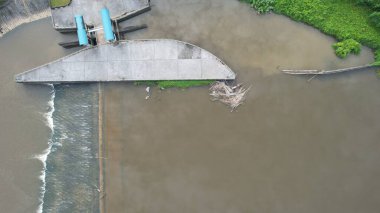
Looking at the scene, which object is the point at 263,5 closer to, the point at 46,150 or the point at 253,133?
the point at 253,133

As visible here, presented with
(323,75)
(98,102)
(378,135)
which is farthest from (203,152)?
(378,135)

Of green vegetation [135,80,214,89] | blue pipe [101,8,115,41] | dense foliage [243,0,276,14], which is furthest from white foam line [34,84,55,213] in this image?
dense foliage [243,0,276,14]

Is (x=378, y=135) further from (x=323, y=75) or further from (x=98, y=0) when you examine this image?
(x=98, y=0)

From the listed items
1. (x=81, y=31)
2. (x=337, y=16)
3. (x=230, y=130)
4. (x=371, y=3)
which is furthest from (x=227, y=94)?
(x=371, y=3)

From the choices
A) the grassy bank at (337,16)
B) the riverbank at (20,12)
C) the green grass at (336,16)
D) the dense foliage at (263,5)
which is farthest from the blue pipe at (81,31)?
the green grass at (336,16)

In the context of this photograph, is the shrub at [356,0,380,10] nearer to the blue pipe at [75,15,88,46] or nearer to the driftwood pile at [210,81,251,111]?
the driftwood pile at [210,81,251,111]

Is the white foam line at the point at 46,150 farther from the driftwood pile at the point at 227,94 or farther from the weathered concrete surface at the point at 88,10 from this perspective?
the driftwood pile at the point at 227,94

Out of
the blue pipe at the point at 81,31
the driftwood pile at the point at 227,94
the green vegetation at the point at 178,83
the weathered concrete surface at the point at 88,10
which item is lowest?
the driftwood pile at the point at 227,94
